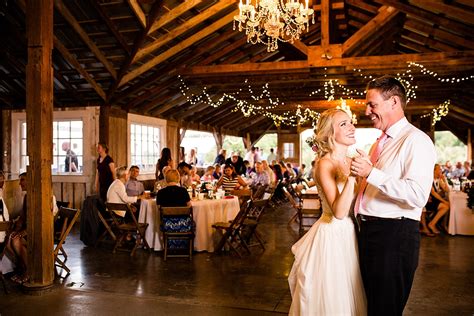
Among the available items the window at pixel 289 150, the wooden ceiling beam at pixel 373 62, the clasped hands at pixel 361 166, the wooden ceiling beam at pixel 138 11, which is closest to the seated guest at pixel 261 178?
the wooden ceiling beam at pixel 373 62

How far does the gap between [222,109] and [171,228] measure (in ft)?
35.3

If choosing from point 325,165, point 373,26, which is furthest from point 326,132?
point 373,26

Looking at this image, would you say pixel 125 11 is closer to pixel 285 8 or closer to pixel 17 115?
pixel 285 8

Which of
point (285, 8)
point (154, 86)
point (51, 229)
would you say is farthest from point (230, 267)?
point (154, 86)

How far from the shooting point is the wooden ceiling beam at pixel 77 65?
775 centimetres

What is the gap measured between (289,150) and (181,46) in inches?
550

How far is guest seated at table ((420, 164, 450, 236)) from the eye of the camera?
781cm

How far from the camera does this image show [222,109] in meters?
16.5

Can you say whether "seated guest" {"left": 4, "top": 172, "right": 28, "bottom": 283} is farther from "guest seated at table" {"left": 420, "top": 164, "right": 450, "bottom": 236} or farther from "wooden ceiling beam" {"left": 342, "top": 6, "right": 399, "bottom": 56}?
"guest seated at table" {"left": 420, "top": 164, "right": 450, "bottom": 236}

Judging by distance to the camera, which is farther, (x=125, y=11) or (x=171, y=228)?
(x=125, y=11)

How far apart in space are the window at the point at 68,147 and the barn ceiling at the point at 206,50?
522 mm

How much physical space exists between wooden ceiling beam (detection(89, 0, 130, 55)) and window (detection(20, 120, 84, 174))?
275 cm

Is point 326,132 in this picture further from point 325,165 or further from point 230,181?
point 230,181

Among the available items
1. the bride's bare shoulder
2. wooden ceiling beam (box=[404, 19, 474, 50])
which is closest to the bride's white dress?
the bride's bare shoulder
